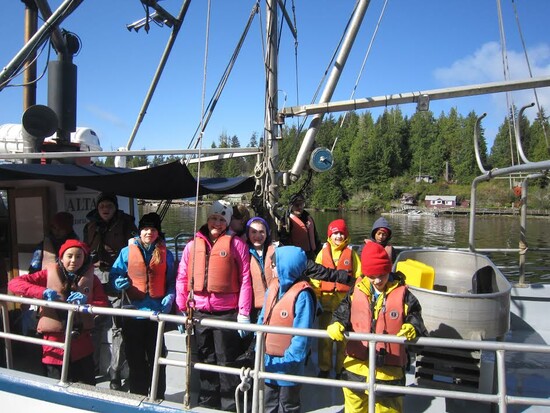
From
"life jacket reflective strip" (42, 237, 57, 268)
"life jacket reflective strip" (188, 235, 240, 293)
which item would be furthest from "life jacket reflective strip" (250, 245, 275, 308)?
"life jacket reflective strip" (42, 237, 57, 268)

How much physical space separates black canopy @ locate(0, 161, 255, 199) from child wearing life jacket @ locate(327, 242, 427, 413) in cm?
252

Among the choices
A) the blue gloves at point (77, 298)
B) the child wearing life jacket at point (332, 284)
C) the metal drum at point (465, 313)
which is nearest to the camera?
the metal drum at point (465, 313)

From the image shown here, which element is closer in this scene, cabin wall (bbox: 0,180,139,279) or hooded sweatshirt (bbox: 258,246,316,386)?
hooded sweatshirt (bbox: 258,246,316,386)

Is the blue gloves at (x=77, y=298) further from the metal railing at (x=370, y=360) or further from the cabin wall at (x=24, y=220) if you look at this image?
the cabin wall at (x=24, y=220)

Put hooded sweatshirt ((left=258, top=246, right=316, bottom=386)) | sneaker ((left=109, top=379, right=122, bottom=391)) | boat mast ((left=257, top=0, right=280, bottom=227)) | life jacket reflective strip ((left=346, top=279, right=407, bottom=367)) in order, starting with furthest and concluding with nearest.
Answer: boat mast ((left=257, top=0, right=280, bottom=227)) → sneaker ((left=109, top=379, right=122, bottom=391)) → hooded sweatshirt ((left=258, top=246, right=316, bottom=386)) → life jacket reflective strip ((left=346, top=279, right=407, bottom=367))

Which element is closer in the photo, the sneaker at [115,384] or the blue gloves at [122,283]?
the blue gloves at [122,283]

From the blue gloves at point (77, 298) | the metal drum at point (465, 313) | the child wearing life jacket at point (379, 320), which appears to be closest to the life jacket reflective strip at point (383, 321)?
the child wearing life jacket at point (379, 320)

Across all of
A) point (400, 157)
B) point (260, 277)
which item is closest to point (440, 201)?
point (400, 157)

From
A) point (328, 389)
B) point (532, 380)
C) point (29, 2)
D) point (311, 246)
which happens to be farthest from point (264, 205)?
point (29, 2)

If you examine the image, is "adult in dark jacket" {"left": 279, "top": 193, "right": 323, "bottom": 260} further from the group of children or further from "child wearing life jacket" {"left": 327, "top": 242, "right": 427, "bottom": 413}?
"child wearing life jacket" {"left": 327, "top": 242, "right": 427, "bottom": 413}

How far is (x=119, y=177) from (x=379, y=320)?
311 centimetres

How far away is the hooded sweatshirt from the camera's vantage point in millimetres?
2953

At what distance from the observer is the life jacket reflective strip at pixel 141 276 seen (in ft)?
11.7

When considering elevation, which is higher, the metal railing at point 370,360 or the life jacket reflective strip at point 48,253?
the life jacket reflective strip at point 48,253
